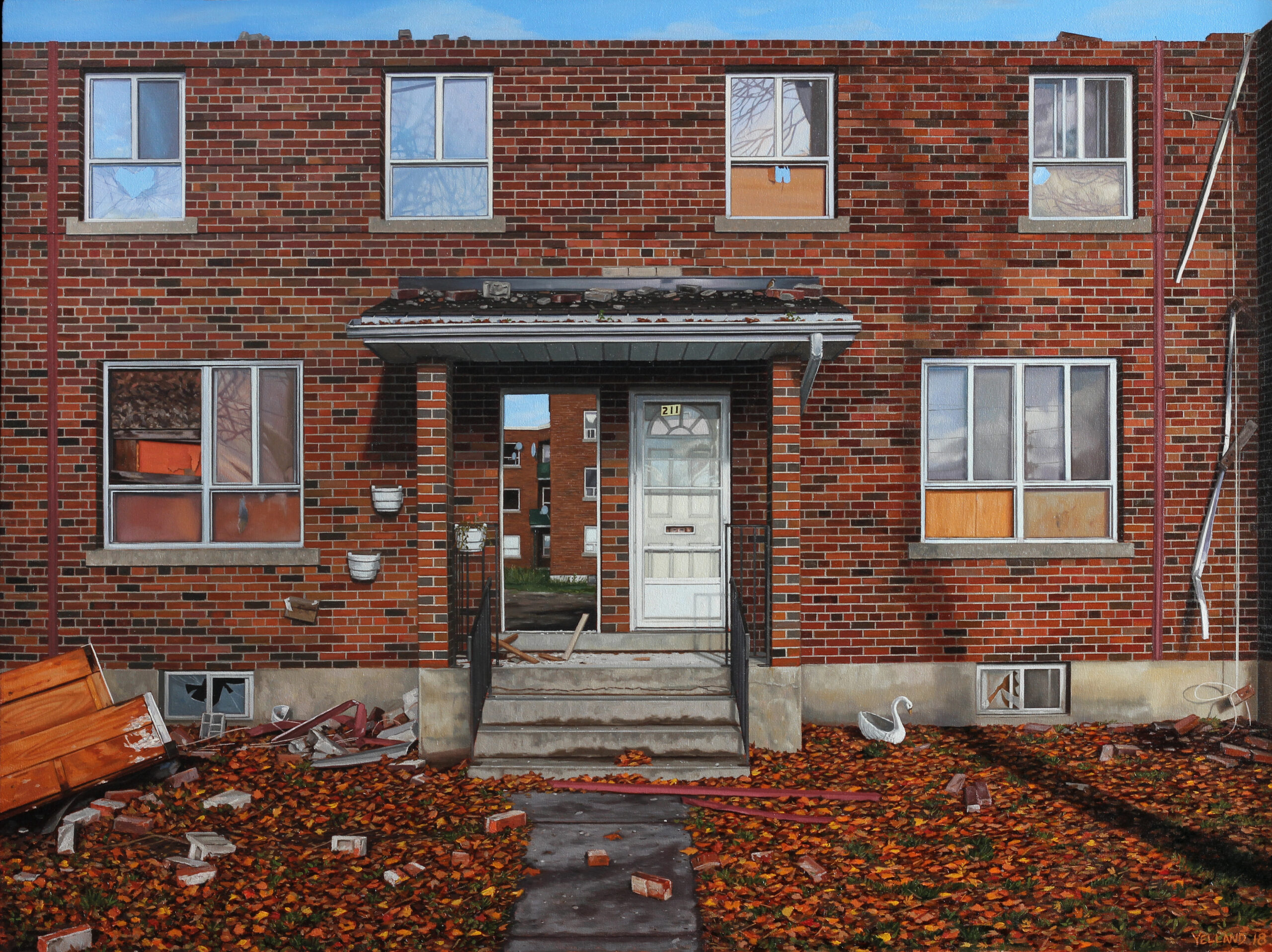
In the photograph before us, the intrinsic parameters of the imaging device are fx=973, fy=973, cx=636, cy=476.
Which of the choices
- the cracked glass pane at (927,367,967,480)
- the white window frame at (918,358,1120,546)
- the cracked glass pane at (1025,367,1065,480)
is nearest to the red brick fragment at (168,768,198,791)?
the white window frame at (918,358,1120,546)

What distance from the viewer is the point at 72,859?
626cm

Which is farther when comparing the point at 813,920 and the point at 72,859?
the point at 72,859

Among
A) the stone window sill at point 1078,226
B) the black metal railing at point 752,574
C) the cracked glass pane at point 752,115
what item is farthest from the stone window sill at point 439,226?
the stone window sill at point 1078,226

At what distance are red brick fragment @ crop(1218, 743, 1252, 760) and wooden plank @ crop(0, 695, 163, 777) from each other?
8.72 m

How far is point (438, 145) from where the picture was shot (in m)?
9.42

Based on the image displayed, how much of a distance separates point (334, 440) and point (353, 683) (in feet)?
7.59

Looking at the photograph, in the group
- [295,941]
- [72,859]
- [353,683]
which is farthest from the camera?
[353,683]

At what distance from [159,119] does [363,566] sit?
4.81 metres

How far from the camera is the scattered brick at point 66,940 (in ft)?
16.4

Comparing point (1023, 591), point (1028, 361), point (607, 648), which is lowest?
point (607, 648)

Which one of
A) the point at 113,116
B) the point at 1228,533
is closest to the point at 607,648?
the point at 1228,533

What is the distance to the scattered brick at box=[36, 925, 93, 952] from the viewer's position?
5.00 m

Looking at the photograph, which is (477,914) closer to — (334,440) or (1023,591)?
(334,440)

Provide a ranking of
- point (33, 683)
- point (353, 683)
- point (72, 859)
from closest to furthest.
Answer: point (72, 859)
point (33, 683)
point (353, 683)
